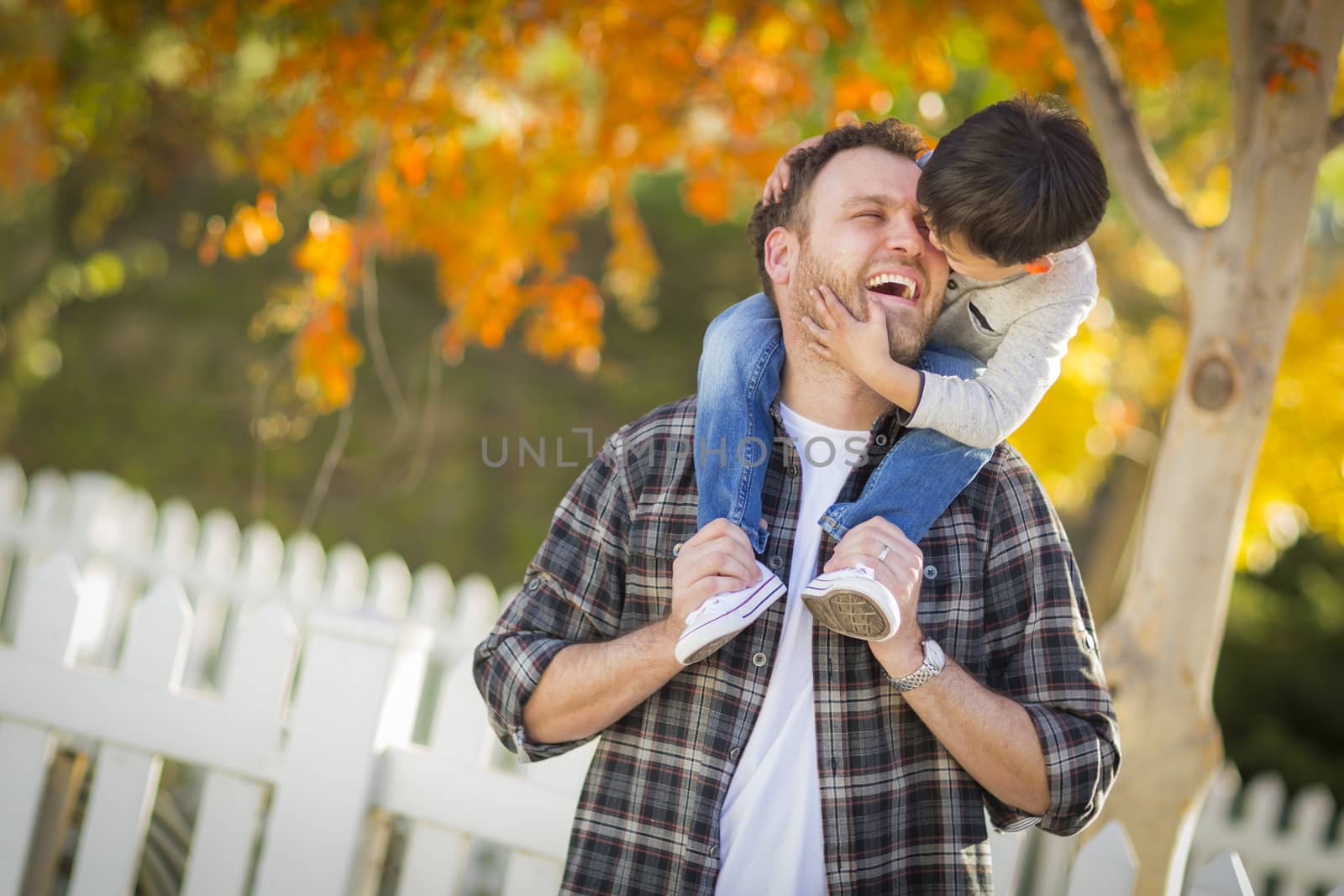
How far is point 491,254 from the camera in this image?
14.8 feet

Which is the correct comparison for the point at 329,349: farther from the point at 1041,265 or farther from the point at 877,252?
the point at 1041,265

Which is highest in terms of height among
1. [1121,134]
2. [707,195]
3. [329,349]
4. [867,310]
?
[707,195]

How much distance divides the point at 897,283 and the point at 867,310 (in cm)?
8

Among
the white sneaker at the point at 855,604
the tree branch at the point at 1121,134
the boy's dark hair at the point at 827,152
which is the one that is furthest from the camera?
the tree branch at the point at 1121,134

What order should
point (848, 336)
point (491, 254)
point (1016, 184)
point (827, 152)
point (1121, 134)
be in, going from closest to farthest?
point (1016, 184)
point (848, 336)
point (827, 152)
point (1121, 134)
point (491, 254)

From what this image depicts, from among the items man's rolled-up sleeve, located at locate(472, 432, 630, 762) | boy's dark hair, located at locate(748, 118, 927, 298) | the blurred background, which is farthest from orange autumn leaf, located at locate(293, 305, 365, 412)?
boy's dark hair, located at locate(748, 118, 927, 298)

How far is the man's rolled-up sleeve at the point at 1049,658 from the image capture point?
69.1 inches

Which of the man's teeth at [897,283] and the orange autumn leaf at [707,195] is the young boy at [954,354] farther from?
the orange autumn leaf at [707,195]

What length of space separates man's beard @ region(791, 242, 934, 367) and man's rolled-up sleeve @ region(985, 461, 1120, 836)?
298 mm

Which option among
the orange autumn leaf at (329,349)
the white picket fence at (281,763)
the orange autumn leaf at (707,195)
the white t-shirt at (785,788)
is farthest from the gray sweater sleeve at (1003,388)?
the orange autumn leaf at (707,195)

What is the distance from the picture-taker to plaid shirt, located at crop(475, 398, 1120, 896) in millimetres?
1799

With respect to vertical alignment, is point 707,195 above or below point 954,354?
above

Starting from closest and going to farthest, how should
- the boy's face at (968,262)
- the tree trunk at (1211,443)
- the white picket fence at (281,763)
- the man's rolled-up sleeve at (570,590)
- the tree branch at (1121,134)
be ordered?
the boy's face at (968,262) < the man's rolled-up sleeve at (570,590) < the white picket fence at (281,763) < the tree trunk at (1211,443) < the tree branch at (1121,134)

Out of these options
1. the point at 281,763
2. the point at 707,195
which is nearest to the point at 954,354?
the point at 281,763
